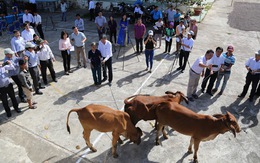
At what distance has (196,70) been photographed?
24.6 feet

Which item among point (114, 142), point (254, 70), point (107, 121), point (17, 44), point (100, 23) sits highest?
point (100, 23)

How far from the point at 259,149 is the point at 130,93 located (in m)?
4.33

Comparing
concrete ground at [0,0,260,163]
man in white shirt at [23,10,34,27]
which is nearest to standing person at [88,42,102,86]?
concrete ground at [0,0,260,163]

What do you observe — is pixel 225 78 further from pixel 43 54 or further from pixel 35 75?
pixel 35 75

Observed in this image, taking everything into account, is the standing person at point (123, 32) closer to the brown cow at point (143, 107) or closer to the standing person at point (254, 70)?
the standing person at point (254, 70)

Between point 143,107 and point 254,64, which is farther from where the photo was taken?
point 254,64

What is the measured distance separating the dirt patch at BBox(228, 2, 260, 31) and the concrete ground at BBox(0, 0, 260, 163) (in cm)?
478

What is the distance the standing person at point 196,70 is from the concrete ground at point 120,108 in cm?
41

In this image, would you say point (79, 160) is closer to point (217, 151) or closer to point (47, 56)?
point (217, 151)

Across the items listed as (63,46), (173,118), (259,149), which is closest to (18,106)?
(63,46)

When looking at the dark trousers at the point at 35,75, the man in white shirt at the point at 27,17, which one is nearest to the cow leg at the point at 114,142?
the dark trousers at the point at 35,75

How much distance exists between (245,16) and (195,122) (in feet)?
54.6

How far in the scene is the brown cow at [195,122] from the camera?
4840 millimetres

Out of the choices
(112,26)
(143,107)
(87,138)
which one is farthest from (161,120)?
(112,26)
